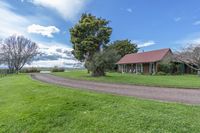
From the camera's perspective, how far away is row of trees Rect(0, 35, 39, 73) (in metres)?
53.3

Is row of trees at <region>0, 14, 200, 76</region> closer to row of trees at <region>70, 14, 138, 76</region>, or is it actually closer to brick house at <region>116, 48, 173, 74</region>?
row of trees at <region>70, 14, 138, 76</region>

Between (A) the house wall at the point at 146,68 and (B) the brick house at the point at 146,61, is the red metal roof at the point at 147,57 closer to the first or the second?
(B) the brick house at the point at 146,61

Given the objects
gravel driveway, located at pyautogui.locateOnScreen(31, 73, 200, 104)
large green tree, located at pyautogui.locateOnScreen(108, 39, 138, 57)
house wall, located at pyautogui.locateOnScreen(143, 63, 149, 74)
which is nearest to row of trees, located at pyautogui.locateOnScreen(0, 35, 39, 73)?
large green tree, located at pyautogui.locateOnScreen(108, 39, 138, 57)

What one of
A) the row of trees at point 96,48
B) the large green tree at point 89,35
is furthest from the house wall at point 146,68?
the large green tree at point 89,35

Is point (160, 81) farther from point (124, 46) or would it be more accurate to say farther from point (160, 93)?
point (124, 46)

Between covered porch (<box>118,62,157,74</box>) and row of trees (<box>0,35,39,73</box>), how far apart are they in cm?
2736

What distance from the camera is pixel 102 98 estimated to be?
8.84 m

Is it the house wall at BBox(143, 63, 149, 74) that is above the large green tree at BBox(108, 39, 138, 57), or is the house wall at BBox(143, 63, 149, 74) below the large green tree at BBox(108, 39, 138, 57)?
below

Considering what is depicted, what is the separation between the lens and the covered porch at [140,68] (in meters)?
36.7

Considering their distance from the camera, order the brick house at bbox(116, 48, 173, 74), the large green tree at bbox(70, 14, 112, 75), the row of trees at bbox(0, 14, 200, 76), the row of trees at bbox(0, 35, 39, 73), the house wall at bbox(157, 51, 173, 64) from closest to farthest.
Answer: the row of trees at bbox(0, 14, 200, 76) < the large green tree at bbox(70, 14, 112, 75) < the house wall at bbox(157, 51, 173, 64) < the brick house at bbox(116, 48, 173, 74) < the row of trees at bbox(0, 35, 39, 73)

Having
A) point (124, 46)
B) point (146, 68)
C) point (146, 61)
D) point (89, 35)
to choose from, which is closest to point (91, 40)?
point (89, 35)

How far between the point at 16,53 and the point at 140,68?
112ft

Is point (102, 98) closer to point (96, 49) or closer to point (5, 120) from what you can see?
point (5, 120)

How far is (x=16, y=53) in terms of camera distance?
178 feet
